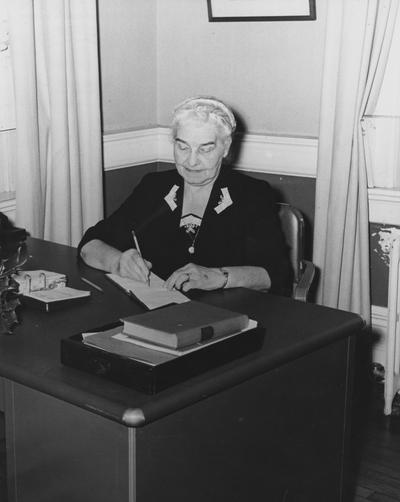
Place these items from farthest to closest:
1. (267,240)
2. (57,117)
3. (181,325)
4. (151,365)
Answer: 1. (57,117)
2. (267,240)
3. (181,325)
4. (151,365)

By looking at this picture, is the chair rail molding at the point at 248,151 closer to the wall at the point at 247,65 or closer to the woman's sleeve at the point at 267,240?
the wall at the point at 247,65

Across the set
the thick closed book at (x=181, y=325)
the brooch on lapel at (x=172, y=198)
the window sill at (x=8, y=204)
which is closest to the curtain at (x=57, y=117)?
the window sill at (x=8, y=204)

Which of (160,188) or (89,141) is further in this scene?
(89,141)

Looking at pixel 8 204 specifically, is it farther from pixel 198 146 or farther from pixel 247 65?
pixel 247 65

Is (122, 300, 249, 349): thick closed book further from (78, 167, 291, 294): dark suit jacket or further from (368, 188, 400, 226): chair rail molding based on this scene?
(368, 188, 400, 226): chair rail molding

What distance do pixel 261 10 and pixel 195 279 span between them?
1999 mm

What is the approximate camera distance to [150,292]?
247 cm

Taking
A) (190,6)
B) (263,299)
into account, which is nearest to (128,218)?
(263,299)

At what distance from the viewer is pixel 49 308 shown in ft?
7.49

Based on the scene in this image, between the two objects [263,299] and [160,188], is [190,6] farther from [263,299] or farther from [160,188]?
[263,299]

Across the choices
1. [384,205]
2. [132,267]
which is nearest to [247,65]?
[384,205]

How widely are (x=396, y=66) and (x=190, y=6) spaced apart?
121 cm

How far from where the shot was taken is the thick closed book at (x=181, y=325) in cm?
183

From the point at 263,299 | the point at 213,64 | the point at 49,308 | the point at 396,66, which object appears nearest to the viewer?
the point at 49,308
